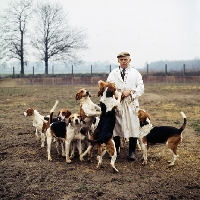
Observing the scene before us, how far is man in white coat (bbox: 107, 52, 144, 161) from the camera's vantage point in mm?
6680

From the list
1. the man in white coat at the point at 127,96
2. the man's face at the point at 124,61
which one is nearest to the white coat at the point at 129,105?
the man in white coat at the point at 127,96

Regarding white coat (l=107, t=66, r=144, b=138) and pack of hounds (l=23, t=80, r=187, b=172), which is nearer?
pack of hounds (l=23, t=80, r=187, b=172)

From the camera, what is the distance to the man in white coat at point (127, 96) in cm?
668

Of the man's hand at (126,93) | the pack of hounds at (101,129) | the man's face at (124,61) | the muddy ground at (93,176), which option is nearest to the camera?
the muddy ground at (93,176)

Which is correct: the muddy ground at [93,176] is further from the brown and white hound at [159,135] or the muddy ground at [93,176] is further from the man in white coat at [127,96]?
the man in white coat at [127,96]

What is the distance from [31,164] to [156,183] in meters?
2.85

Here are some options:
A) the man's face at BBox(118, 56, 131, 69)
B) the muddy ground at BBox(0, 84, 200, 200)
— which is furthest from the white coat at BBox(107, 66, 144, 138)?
the muddy ground at BBox(0, 84, 200, 200)

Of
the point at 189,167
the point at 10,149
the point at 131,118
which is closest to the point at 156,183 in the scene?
the point at 189,167

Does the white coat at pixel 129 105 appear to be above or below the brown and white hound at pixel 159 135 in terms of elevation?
above

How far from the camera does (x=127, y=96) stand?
21.8ft

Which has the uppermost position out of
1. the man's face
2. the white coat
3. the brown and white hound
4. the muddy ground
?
the man's face

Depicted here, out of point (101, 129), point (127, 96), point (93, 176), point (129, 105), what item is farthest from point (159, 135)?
point (93, 176)

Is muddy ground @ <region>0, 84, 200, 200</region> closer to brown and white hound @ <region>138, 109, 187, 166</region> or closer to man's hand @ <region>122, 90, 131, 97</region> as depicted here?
brown and white hound @ <region>138, 109, 187, 166</region>

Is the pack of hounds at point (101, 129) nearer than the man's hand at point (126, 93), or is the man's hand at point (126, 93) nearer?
the pack of hounds at point (101, 129)
